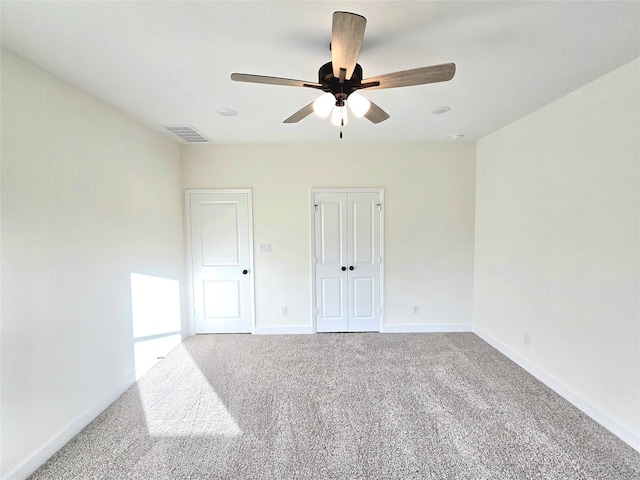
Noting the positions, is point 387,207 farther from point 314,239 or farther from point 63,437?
point 63,437

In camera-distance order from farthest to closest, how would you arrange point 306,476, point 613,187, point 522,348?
point 522,348 → point 613,187 → point 306,476

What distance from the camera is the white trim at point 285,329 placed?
12.9ft

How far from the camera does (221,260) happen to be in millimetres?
3885

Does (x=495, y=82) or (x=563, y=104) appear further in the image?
(x=563, y=104)

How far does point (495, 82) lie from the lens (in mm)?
2125

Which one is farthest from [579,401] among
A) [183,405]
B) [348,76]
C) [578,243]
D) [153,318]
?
[153,318]

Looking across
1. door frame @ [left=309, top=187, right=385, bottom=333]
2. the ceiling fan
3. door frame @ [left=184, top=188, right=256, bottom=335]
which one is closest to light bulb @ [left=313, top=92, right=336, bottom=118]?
the ceiling fan

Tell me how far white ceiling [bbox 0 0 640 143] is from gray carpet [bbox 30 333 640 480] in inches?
101

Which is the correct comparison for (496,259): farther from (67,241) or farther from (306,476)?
(67,241)

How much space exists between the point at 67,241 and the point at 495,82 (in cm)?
339

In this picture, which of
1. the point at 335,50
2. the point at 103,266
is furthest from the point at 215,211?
the point at 335,50

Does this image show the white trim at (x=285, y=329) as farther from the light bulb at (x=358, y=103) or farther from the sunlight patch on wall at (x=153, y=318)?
the light bulb at (x=358, y=103)

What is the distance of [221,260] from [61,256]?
6.42ft

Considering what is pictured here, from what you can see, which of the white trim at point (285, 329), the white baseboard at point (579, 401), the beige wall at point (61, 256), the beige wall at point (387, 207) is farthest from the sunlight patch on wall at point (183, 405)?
the white baseboard at point (579, 401)
